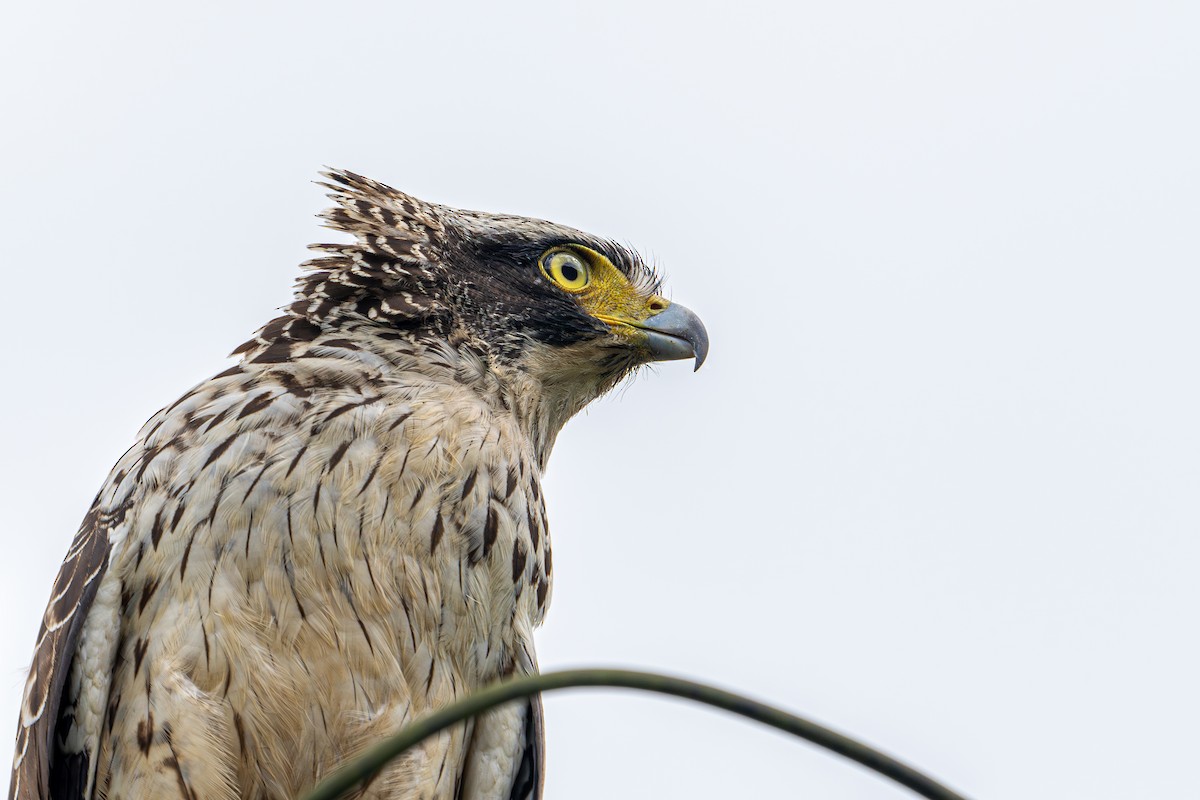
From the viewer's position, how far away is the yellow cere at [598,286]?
551 centimetres

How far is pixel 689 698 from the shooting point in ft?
5.47

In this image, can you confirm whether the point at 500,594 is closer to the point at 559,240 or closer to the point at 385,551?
the point at 385,551

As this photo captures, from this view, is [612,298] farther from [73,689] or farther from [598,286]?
[73,689]

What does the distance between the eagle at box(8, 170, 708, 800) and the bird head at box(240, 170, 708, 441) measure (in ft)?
0.17

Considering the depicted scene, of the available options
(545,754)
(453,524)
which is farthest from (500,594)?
(545,754)

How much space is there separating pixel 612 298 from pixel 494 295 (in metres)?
0.55

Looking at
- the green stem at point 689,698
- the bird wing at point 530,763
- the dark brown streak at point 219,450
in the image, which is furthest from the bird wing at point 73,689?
the green stem at point 689,698

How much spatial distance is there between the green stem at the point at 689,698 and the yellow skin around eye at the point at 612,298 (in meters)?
3.77

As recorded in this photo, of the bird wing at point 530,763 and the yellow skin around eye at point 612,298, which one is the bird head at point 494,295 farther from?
the bird wing at point 530,763

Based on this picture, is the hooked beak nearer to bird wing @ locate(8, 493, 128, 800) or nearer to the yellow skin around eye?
the yellow skin around eye

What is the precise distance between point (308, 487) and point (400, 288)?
3.80 feet

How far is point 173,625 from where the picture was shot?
4055 millimetres

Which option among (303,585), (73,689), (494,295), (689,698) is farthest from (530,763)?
(689,698)

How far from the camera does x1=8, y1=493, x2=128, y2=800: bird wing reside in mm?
4098
